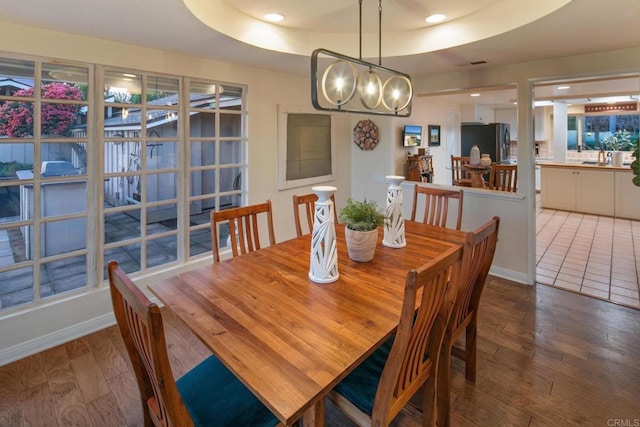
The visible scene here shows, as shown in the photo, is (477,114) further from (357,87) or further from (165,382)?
(165,382)

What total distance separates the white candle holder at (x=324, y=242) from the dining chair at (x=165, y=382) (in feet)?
2.09

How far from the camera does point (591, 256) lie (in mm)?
4340

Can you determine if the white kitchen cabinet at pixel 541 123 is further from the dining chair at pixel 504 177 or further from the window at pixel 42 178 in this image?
the window at pixel 42 178

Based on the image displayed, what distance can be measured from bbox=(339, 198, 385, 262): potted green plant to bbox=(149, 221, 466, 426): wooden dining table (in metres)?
0.07

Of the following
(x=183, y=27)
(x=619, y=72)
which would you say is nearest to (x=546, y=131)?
(x=619, y=72)

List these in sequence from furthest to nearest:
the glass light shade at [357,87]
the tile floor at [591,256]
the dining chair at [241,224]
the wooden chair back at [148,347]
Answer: the tile floor at [591,256], the dining chair at [241,224], the glass light shade at [357,87], the wooden chair back at [148,347]

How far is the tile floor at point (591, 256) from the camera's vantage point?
3.46 metres

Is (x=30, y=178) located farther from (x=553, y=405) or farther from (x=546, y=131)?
(x=546, y=131)

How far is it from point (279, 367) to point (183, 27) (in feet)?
7.55

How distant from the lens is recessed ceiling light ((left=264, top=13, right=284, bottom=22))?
8.80ft

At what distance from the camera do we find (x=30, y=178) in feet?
7.93

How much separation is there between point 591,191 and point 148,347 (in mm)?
7878

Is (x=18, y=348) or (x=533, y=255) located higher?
(x=533, y=255)

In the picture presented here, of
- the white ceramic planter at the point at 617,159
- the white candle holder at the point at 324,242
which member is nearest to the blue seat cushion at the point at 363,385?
the white candle holder at the point at 324,242
